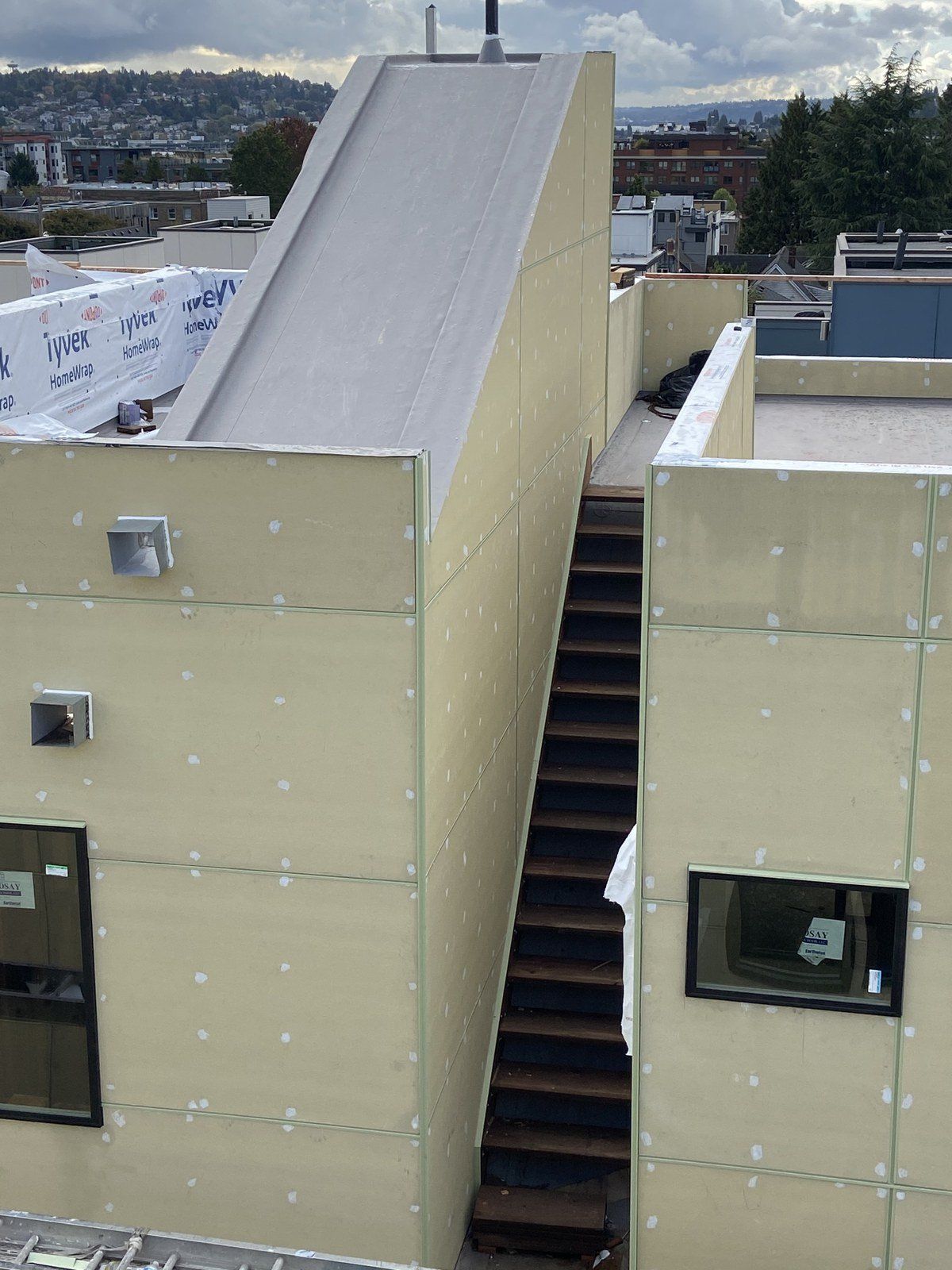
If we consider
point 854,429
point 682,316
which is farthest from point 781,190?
point 854,429

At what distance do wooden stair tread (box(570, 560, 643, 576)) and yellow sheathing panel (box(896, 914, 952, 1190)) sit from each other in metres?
4.84

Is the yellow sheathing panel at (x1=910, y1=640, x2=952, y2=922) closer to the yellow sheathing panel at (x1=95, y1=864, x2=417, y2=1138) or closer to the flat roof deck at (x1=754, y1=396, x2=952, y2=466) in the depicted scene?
the yellow sheathing panel at (x1=95, y1=864, x2=417, y2=1138)

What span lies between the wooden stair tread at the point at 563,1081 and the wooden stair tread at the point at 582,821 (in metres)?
1.63

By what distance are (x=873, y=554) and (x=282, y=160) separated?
105 m

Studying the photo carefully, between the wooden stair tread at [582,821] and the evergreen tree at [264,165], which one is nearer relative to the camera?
the wooden stair tread at [582,821]

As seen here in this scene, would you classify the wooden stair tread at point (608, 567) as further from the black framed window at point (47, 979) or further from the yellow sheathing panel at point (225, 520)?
the black framed window at point (47, 979)

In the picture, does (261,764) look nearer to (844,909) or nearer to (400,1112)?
(400,1112)

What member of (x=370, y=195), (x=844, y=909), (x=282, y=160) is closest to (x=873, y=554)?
(x=844, y=909)

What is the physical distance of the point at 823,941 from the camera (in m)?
7.10

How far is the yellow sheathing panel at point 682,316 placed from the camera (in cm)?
1586

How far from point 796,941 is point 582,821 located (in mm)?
3224

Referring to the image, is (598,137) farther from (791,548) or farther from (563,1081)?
(563,1081)

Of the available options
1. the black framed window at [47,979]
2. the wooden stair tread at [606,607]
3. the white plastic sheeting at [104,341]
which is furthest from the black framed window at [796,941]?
the white plastic sheeting at [104,341]

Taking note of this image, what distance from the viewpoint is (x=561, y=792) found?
10.5 meters
